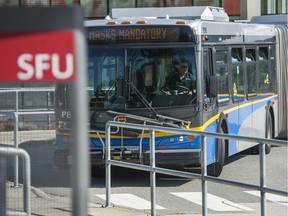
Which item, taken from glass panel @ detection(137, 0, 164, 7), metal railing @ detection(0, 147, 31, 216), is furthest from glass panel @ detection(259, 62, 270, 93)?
glass panel @ detection(137, 0, 164, 7)

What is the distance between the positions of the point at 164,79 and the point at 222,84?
157 centimetres

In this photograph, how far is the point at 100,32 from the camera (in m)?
14.2

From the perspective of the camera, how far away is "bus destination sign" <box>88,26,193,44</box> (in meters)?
14.1

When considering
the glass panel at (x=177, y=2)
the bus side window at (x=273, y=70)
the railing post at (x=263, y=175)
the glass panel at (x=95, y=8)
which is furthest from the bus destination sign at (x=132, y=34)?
the glass panel at (x=177, y=2)

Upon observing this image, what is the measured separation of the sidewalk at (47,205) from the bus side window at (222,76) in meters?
4.09

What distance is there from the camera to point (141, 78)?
14109mm

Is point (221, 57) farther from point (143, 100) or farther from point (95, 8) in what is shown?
point (95, 8)

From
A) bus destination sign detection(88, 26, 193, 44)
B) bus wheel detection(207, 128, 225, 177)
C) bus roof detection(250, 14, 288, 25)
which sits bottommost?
bus wheel detection(207, 128, 225, 177)

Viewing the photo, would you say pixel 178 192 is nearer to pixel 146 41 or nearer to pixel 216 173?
pixel 216 173

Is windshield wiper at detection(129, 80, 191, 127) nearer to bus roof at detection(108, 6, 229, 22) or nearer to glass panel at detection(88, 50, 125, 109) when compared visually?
glass panel at detection(88, 50, 125, 109)

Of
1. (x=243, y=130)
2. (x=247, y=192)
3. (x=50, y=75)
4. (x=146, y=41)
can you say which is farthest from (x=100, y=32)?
(x=50, y=75)

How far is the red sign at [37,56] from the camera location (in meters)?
3.36

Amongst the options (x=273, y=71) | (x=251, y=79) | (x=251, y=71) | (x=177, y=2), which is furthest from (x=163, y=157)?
(x=177, y=2)

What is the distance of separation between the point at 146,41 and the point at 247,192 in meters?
5.27
